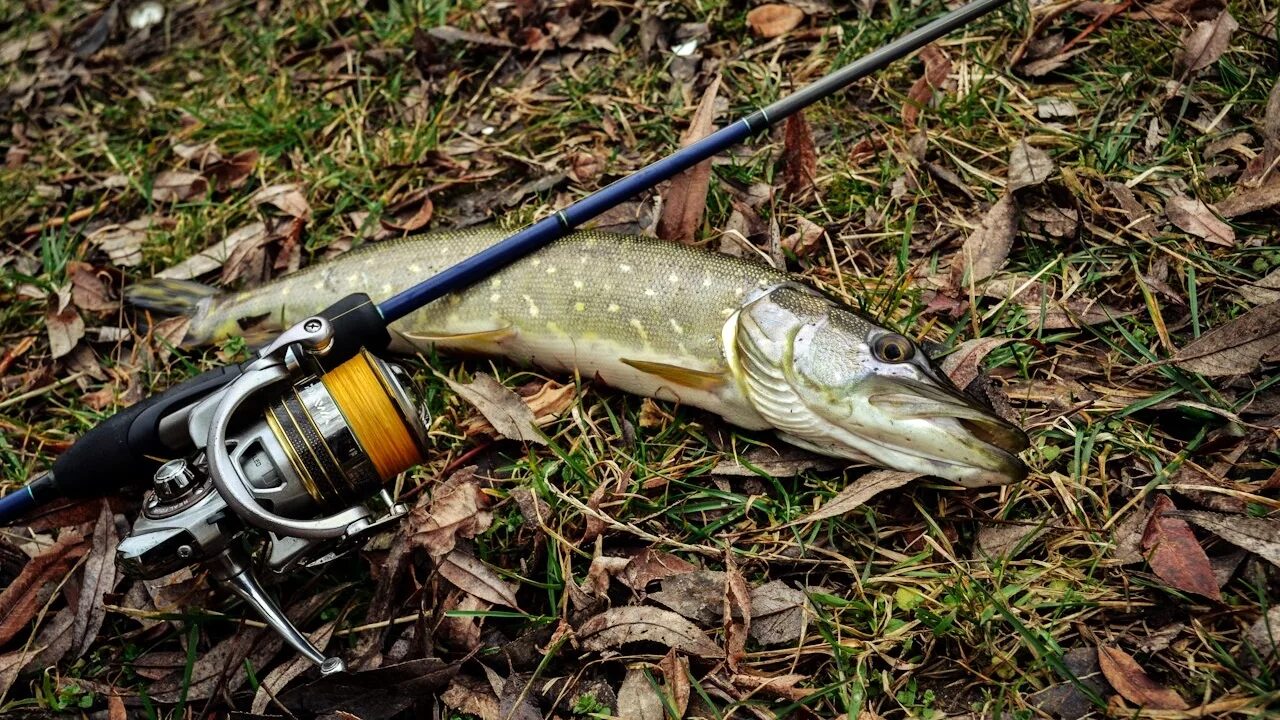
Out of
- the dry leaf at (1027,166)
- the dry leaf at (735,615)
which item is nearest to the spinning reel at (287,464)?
the dry leaf at (735,615)

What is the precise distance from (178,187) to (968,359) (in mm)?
3795

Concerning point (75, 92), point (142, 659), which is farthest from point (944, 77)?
point (75, 92)

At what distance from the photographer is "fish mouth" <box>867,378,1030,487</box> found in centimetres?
260

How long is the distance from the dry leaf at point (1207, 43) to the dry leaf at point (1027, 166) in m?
0.67

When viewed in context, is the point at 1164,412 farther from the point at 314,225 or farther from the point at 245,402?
the point at 314,225

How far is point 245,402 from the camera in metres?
2.64

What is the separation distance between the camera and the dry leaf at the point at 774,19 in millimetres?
4195

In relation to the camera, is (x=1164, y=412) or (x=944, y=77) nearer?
(x=1164, y=412)

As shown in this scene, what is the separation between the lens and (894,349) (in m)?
2.77

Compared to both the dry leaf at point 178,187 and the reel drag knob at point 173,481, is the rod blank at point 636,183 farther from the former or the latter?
the dry leaf at point 178,187

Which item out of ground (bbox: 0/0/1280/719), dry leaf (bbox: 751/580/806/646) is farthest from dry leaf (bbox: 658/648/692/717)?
dry leaf (bbox: 751/580/806/646)

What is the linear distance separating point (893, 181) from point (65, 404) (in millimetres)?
3609

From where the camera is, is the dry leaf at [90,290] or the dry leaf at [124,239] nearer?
the dry leaf at [90,290]

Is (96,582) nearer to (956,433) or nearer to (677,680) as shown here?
(677,680)
